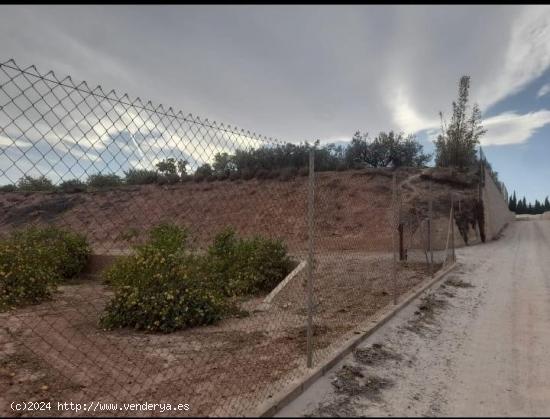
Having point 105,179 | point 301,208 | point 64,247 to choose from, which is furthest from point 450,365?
point 301,208

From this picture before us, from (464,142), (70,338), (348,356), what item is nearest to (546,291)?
(348,356)

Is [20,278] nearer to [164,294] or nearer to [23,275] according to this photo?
[23,275]

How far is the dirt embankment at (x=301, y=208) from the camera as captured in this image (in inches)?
654

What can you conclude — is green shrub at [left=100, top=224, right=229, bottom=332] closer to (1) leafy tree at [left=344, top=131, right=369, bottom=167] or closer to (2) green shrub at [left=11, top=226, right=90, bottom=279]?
(2) green shrub at [left=11, top=226, right=90, bottom=279]

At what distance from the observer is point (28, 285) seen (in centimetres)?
893

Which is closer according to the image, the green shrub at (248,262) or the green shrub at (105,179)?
the green shrub at (105,179)

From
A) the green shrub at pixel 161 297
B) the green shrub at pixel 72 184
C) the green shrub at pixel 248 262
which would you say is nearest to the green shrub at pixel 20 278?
the green shrub at pixel 161 297

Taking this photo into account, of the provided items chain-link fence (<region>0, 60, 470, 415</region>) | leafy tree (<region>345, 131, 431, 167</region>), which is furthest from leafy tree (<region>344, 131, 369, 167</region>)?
chain-link fence (<region>0, 60, 470, 415</region>)

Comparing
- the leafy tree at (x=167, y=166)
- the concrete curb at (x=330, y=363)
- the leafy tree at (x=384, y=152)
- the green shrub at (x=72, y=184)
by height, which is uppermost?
the leafy tree at (x=384, y=152)

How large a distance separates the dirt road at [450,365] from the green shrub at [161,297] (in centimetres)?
262

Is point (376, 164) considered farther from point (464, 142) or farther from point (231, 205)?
point (231, 205)

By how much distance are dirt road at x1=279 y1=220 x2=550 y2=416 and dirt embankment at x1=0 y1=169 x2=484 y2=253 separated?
27.3 ft

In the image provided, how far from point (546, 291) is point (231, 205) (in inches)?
538

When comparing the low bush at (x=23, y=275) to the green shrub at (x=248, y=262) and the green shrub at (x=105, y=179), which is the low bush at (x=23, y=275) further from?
the green shrub at (x=105, y=179)
